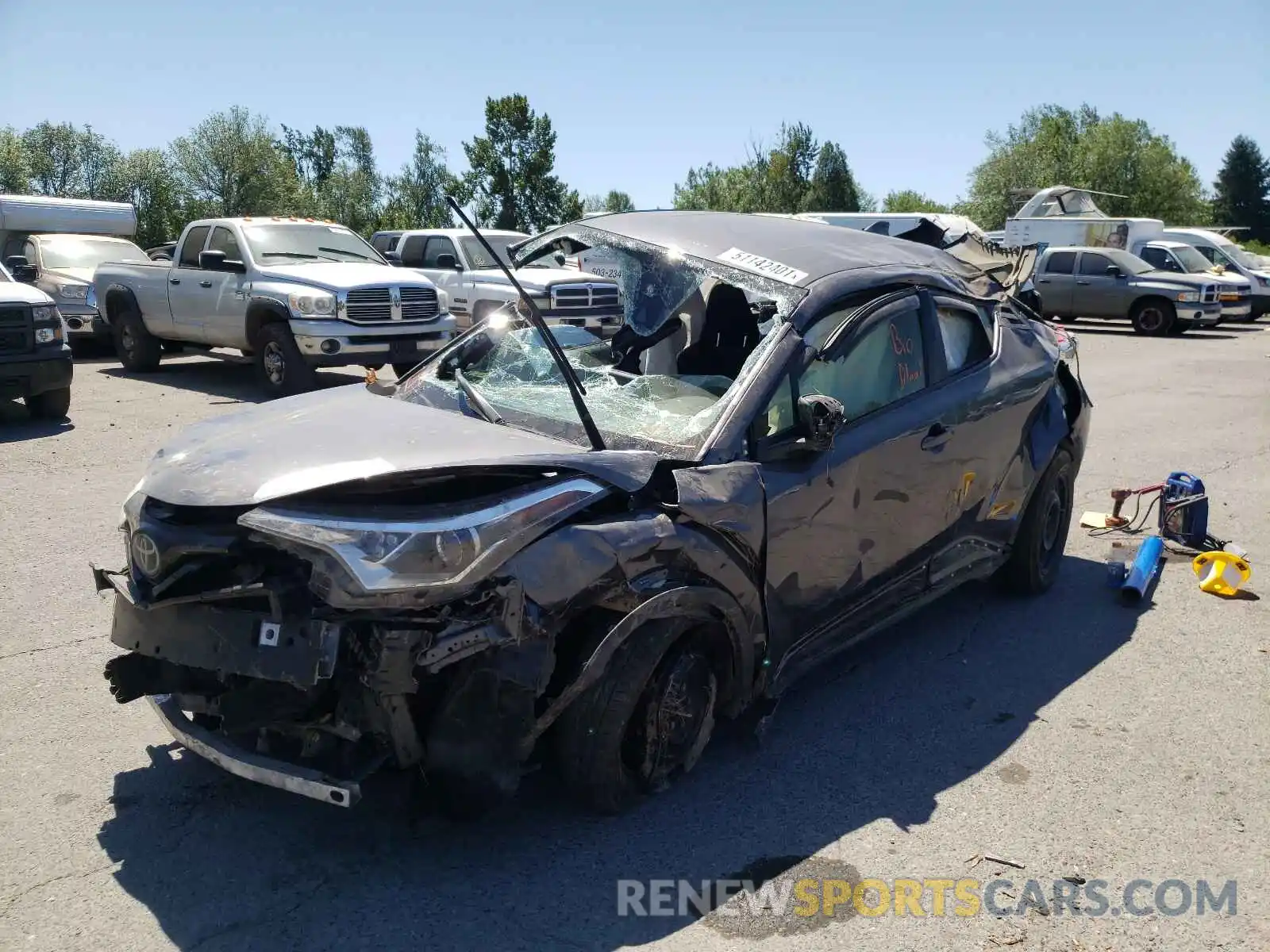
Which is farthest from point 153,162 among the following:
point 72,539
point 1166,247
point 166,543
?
point 166,543

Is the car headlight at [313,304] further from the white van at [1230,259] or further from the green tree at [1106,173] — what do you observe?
the green tree at [1106,173]

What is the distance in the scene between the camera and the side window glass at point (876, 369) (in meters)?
3.98

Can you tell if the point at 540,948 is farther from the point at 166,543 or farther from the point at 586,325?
the point at 586,325

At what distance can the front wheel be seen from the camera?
2202cm

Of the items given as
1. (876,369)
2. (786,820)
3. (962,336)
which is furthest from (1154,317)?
(786,820)

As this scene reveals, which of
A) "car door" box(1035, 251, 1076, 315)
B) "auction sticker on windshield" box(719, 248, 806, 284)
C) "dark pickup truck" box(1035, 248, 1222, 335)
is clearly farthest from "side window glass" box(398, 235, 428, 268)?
"car door" box(1035, 251, 1076, 315)

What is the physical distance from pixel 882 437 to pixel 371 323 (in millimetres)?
8596

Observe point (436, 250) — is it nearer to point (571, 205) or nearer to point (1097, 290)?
point (1097, 290)

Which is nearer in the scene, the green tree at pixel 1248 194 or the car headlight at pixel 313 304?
the car headlight at pixel 313 304

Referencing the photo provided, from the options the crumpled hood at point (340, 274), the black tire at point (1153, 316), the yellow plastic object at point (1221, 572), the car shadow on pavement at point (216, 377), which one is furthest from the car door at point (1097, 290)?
the yellow plastic object at point (1221, 572)

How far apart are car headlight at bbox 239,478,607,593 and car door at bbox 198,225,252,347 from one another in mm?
9826

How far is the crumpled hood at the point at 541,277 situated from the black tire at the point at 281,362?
8.07ft

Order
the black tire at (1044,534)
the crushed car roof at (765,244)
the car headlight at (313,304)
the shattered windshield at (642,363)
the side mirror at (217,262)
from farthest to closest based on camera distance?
the side mirror at (217,262) → the car headlight at (313,304) → the black tire at (1044,534) → the crushed car roof at (765,244) → the shattered windshield at (642,363)

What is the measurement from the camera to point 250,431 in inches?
142
